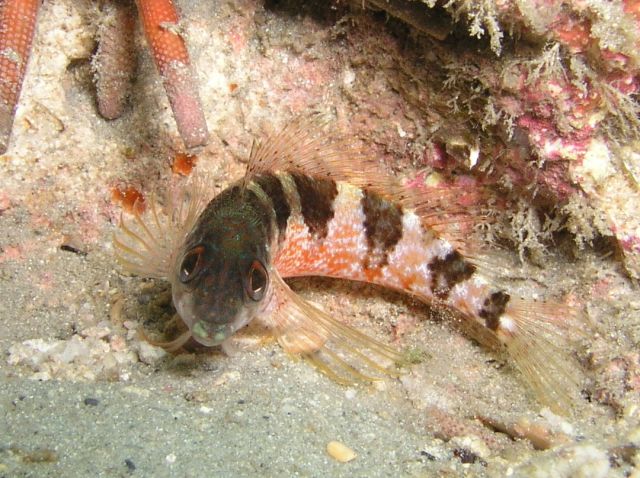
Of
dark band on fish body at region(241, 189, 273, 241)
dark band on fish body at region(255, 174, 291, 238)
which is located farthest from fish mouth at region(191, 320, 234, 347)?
dark band on fish body at region(255, 174, 291, 238)

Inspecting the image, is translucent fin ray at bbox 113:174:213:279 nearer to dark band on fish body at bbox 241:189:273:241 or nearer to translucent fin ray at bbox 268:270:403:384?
dark band on fish body at bbox 241:189:273:241

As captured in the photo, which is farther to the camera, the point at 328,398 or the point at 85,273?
the point at 85,273

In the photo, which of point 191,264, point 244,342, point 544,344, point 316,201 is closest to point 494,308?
point 544,344

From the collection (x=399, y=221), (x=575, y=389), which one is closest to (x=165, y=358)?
(x=399, y=221)

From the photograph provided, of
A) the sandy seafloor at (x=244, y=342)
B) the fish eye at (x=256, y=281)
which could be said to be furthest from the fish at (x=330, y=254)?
the sandy seafloor at (x=244, y=342)

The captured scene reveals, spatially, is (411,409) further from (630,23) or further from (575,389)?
(630,23)

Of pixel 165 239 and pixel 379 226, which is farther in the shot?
pixel 379 226

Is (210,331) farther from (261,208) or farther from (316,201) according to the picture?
(316,201)
